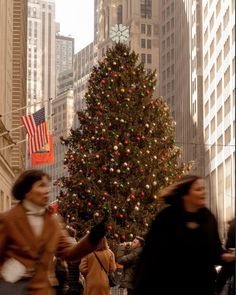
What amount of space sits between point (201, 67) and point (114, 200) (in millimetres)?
79690

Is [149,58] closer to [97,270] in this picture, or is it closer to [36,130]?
[36,130]

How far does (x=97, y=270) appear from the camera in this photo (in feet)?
48.8

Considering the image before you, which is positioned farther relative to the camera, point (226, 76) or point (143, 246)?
point (226, 76)

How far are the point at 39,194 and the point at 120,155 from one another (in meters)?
27.4

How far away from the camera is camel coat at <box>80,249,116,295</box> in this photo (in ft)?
48.3

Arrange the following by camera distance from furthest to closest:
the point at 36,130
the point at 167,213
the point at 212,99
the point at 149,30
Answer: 1. the point at 149,30
2. the point at 212,99
3. the point at 36,130
4. the point at 167,213

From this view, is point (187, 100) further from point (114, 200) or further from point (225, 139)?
point (114, 200)

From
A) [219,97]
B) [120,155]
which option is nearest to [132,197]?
[120,155]

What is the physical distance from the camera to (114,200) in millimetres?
33125

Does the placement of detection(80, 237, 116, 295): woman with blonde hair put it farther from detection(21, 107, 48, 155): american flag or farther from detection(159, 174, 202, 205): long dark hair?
detection(21, 107, 48, 155): american flag

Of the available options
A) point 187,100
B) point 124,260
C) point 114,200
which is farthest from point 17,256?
point 187,100

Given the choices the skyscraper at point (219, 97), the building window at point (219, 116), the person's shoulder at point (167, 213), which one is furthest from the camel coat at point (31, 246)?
the building window at point (219, 116)

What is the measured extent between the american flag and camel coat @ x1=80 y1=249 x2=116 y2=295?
19.9 m

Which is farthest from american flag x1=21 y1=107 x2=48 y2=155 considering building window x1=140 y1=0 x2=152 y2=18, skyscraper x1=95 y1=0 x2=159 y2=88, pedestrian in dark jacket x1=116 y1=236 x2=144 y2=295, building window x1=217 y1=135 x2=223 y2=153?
building window x1=140 y1=0 x2=152 y2=18
